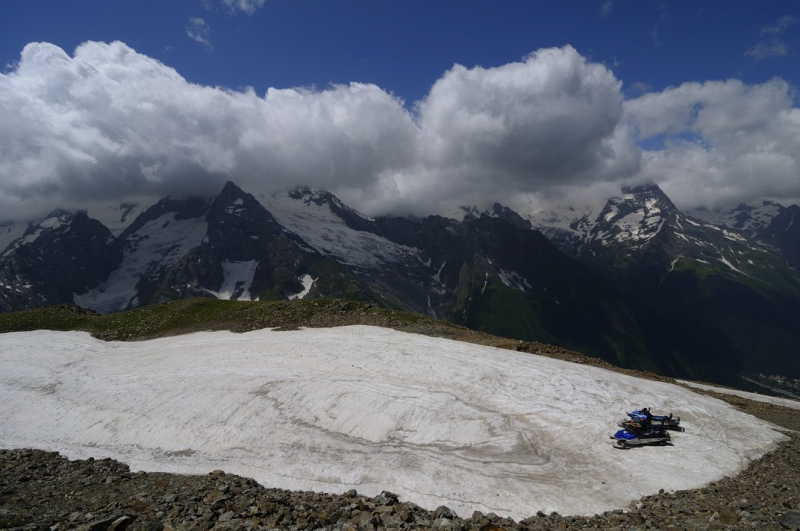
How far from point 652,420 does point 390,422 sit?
17304mm

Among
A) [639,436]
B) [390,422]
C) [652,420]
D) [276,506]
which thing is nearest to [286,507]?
[276,506]

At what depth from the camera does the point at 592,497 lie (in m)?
20.4

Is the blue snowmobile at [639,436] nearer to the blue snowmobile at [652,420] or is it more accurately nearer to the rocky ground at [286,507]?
the blue snowmobile at [652,420]

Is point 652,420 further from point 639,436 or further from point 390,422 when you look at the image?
point 390,422

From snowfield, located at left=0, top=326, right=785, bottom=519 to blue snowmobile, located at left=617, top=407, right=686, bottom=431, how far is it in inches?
41.5

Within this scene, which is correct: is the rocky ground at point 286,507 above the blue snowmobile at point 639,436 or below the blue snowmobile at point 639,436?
below

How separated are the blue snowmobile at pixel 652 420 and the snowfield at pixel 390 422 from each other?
1054mm

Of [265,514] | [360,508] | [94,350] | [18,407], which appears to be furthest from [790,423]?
[94,350]

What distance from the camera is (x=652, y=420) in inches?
1078

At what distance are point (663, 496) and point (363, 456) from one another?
1549 centimetres

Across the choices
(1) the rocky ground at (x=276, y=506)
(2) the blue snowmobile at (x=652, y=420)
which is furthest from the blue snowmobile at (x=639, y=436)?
(1) the rocky ground at (x=276, y=506)

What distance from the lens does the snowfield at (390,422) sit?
22.4 meters

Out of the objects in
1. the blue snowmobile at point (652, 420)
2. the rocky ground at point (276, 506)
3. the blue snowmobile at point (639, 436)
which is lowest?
the rocky ground at point (276, 506)

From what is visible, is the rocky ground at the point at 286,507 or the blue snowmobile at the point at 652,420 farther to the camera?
the blue snowmobile at the point at 652,420
